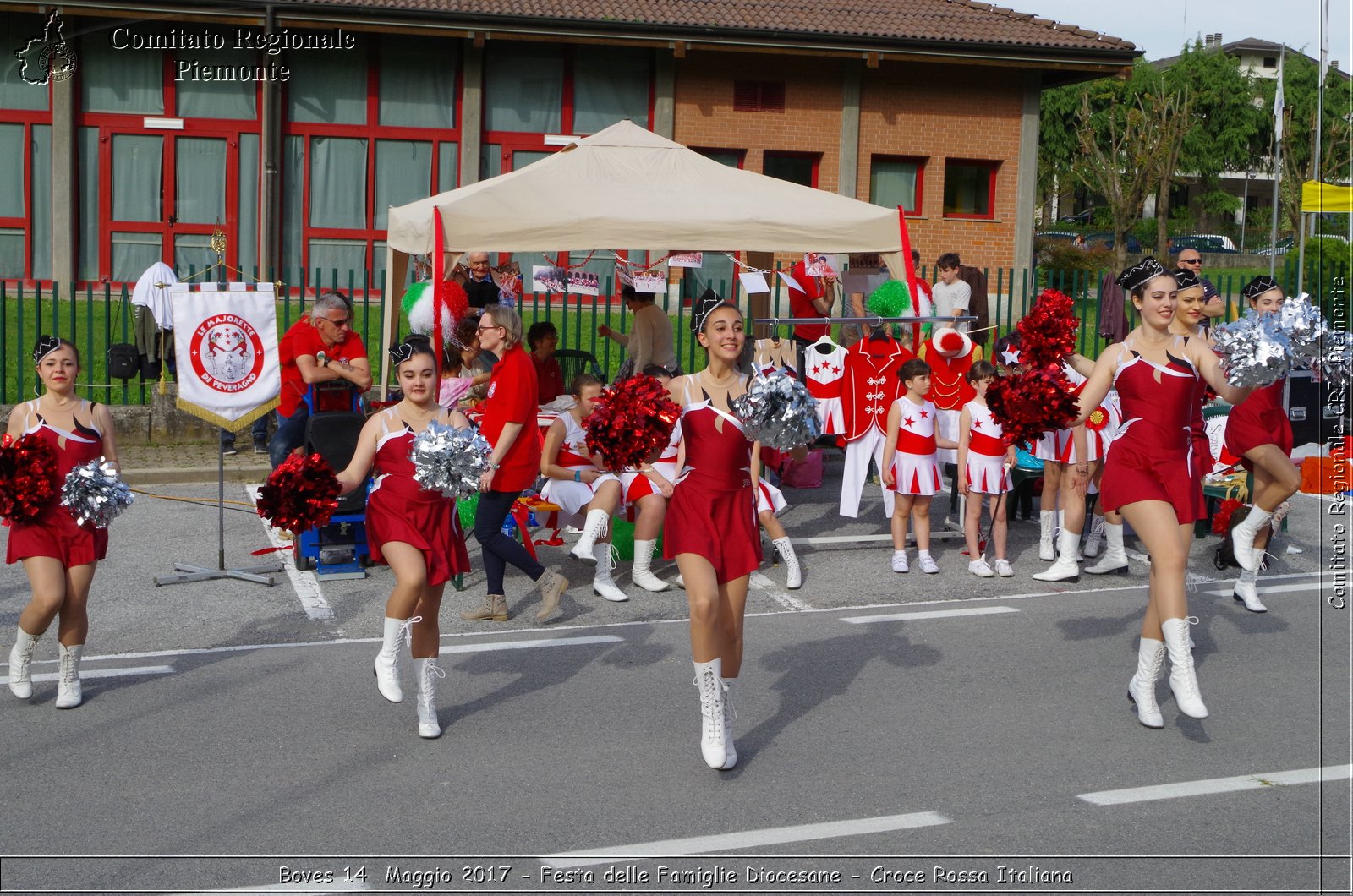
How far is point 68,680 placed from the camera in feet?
22.5

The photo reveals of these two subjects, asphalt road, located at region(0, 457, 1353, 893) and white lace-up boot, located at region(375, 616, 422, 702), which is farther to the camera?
white lace-up boot, located at region(375, 616, 422, 702)

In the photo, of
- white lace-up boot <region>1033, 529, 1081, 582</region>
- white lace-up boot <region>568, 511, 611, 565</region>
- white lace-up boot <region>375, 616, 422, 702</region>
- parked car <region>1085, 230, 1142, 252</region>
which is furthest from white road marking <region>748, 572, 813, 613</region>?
parked car <region>1085, 230, 1142, 252</region>

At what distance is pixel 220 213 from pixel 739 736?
20.1m

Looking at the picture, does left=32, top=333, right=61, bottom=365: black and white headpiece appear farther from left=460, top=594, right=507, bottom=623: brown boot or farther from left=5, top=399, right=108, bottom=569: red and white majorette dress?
left=460, top=594, right=507, bottom=623: brown boot

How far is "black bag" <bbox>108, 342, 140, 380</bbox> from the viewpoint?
45.6ft

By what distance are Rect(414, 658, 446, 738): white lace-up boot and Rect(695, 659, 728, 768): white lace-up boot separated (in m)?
1.24

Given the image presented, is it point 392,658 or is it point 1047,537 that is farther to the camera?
point 1047,537

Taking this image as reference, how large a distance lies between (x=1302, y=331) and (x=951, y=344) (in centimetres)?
442

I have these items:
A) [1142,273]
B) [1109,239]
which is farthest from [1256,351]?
[1109,239]

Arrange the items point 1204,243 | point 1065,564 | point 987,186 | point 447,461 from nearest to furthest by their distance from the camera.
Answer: point 447,461 < point 1065,564 < point 987,186 < point 1204,243

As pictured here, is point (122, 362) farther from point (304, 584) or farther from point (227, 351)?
point (304, 584)

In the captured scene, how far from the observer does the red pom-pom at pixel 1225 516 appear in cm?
1041

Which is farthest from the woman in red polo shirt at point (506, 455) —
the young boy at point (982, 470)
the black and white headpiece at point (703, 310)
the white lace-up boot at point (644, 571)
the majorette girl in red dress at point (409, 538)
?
the young boy at point (982, 470)

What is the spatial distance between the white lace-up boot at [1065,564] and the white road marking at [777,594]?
182cm
